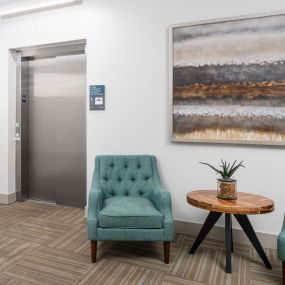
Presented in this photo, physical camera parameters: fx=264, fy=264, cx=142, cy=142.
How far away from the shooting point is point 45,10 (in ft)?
11.7

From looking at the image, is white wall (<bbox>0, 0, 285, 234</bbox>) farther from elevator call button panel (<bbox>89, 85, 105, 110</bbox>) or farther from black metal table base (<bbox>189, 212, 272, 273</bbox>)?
black metal table base (<bbox>189, 212, 272, 273</bbox>)

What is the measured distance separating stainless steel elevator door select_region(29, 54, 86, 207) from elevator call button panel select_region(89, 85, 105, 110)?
346 mm

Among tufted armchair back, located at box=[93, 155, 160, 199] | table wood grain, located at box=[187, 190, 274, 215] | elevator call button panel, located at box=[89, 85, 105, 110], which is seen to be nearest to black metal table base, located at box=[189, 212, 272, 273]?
table wood grain, located at box=[187, 190, 274, 215]

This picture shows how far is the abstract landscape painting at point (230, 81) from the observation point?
2.56 meters

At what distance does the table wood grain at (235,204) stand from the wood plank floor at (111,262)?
572mm

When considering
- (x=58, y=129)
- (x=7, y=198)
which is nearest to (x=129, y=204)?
(x=58, y=129)

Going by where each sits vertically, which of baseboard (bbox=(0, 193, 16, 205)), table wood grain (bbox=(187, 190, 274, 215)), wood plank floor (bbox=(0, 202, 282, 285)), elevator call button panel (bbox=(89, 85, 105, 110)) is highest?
elevator call button panel (bbox=(89, 85, 105, 110))

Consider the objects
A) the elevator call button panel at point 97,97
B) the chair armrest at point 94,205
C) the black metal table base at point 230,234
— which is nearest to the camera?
the black metal table base at point 230,234

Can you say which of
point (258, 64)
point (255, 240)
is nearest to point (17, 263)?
point (255, 240)

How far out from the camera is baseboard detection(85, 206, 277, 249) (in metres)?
2.66

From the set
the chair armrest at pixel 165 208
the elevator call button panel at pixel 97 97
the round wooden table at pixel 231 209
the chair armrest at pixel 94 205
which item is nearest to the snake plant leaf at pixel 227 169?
the round wooden table at pixel 231 209

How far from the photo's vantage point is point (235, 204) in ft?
7.01

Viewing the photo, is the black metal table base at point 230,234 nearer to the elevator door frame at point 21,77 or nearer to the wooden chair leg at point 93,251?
the wooden chair leg at point 93,251

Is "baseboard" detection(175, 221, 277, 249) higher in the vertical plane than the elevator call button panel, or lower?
lower
